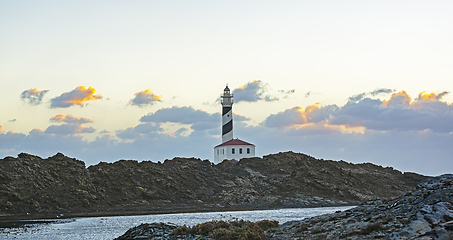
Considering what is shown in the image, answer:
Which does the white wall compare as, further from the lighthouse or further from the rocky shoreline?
the rocky shoreline

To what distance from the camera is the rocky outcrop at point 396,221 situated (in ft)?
59.4

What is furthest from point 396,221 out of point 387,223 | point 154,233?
point 154,233

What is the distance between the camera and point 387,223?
20.0 meters

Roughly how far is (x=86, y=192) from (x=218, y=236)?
38619mm

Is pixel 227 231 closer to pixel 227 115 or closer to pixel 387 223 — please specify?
pixel 387 223

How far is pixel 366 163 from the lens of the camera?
9600 cm

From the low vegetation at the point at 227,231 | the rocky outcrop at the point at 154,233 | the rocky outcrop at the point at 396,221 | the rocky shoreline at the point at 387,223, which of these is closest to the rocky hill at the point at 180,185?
the rocky outcrop at the point at 154,233

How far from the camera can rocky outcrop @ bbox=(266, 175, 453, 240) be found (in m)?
18.1

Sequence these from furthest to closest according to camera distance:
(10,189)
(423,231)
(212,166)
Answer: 1. (212,166)
2. (10,189)
3. (423,231)

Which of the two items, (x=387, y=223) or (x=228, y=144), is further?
(x=228, y=144)

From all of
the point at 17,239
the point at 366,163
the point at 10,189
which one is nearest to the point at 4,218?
the point at 10,189

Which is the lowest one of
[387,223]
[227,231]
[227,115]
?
[227,231]

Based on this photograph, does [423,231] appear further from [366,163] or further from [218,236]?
[366,163]

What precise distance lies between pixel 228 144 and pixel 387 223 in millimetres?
67593
